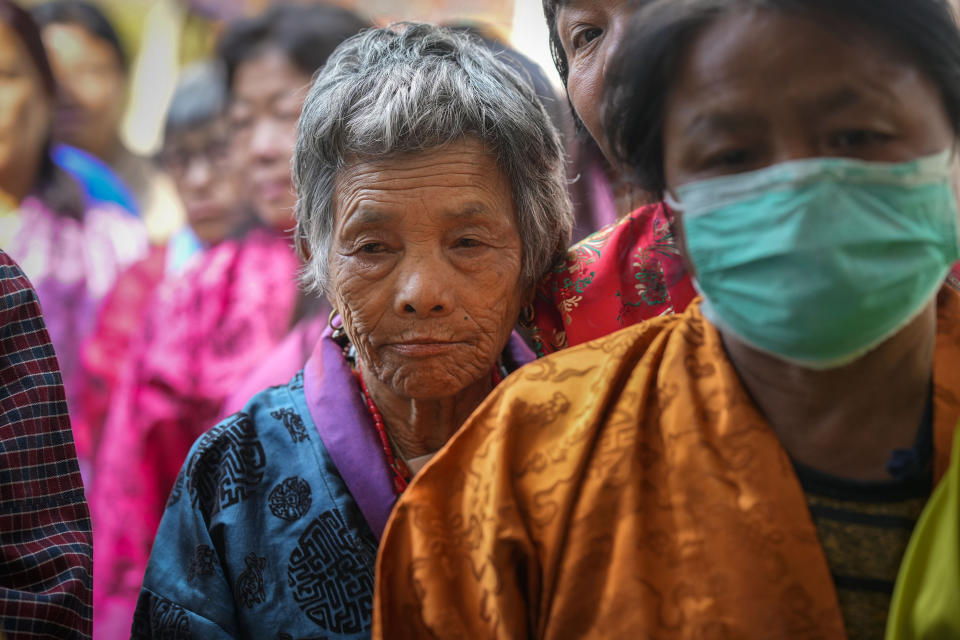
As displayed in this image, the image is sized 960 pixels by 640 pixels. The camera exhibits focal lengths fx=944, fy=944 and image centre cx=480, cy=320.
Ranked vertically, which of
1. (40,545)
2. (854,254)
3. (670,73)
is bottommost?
(40,545)

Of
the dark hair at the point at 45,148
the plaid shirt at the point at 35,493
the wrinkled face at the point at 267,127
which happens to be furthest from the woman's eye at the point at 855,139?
the dark hair at the point at 45,148

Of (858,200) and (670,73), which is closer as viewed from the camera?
(858,200)

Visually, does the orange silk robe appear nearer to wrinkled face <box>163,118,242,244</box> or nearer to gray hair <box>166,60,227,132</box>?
wrinkled face <box>163,118,242,244</box>

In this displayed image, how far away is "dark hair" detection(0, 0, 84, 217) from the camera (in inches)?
159

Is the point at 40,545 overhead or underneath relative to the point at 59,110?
underneath

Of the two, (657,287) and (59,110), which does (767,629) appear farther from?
(59,110)

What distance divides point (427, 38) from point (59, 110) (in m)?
2.75

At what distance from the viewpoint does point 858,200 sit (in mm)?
1125

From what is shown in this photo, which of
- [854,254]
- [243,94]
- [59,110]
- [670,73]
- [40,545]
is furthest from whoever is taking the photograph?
[59,110]

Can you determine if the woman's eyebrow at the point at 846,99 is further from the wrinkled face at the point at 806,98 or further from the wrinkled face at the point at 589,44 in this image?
the wrinkled face at the point at 589,44

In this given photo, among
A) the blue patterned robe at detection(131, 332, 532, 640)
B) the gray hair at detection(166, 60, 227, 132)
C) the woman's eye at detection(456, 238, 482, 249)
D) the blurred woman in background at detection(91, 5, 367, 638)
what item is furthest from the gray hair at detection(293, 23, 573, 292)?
the gray hair at detection(166, 60, 227, 132)

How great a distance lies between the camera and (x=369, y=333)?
1.91m

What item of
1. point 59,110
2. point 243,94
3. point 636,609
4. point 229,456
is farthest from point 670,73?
point 59,110

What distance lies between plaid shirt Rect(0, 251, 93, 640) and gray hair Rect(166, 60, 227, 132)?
2380 millimetres
